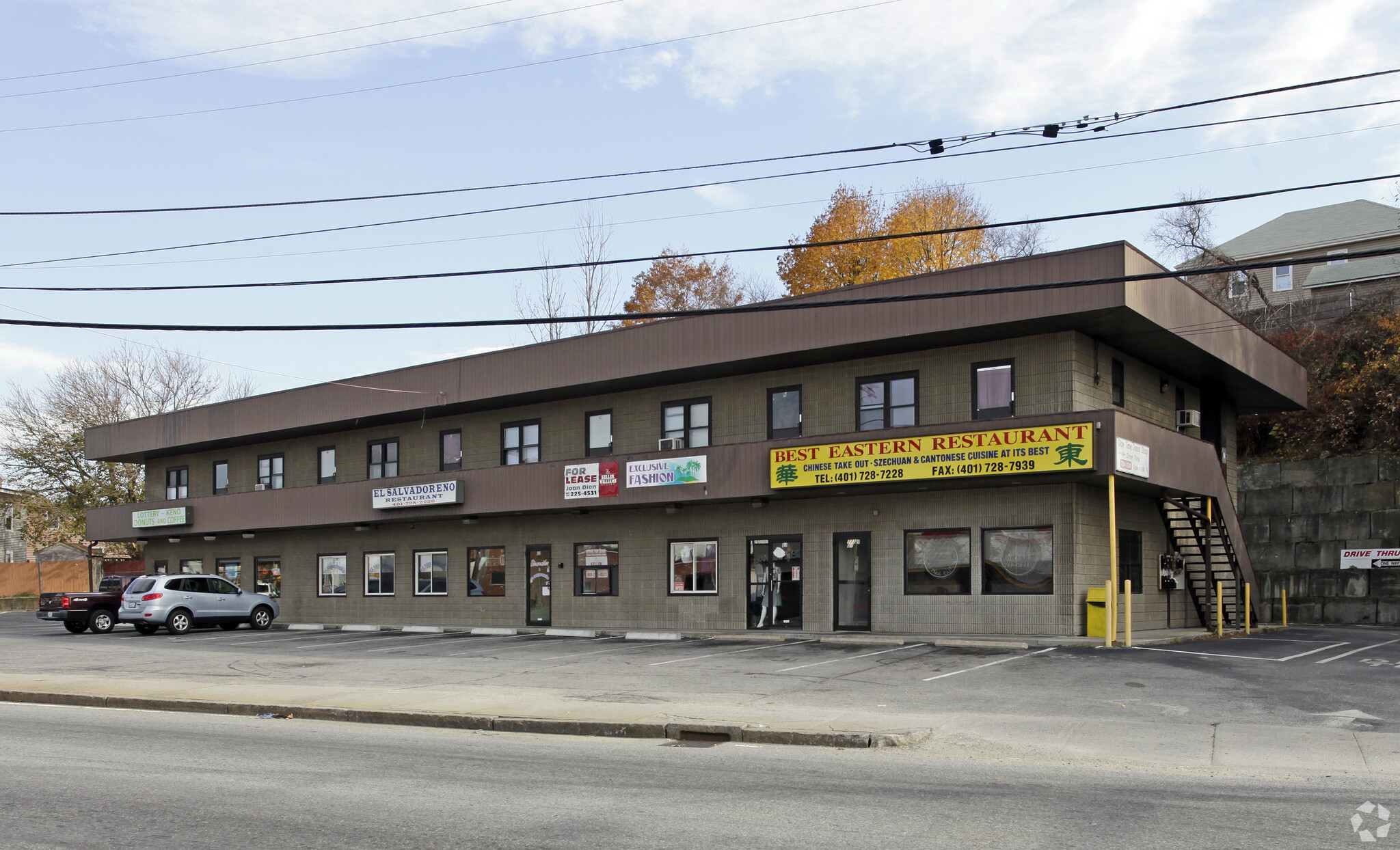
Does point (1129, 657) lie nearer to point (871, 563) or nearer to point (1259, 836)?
point (871, 563)

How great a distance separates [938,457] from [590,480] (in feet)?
31.8

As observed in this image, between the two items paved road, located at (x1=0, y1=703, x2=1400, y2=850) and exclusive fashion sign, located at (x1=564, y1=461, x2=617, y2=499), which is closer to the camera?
paved road, located at (x1=0, y1=703, x2=1400, y2=850)

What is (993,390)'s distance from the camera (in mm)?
23578

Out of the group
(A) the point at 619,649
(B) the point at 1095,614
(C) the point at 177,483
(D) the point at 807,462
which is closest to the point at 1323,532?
(B) the point at 1095,614

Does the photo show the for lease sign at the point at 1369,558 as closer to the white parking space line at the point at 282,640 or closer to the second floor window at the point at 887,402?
the second floor window at the point at 887,402

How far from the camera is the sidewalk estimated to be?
11.1m

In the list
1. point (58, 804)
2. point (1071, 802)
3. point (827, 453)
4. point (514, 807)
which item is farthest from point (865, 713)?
point (827, 453)

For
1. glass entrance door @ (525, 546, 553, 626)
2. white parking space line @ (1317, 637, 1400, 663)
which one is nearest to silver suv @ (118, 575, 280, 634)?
glass entrance door @ (525, 546, 553, 626)

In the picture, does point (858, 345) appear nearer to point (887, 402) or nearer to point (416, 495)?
point (887, 402)

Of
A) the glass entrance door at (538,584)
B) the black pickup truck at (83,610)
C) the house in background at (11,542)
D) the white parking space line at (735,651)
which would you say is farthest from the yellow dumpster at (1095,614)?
the house in background at (11,542)

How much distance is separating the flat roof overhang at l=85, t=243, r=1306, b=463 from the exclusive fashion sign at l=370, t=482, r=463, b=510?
2355 millimetres

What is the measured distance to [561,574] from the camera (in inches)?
1221

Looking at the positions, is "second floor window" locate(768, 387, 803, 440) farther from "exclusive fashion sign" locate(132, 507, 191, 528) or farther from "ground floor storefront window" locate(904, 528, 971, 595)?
"exclusive fashion sign" locate(132, 507, 191, 528)

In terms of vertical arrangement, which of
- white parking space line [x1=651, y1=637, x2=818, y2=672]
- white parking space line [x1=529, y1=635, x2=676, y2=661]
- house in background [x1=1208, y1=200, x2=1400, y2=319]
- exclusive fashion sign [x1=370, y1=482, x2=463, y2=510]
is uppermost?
house in background [x1=1208, y1=200, x2=1400, y2=319]
